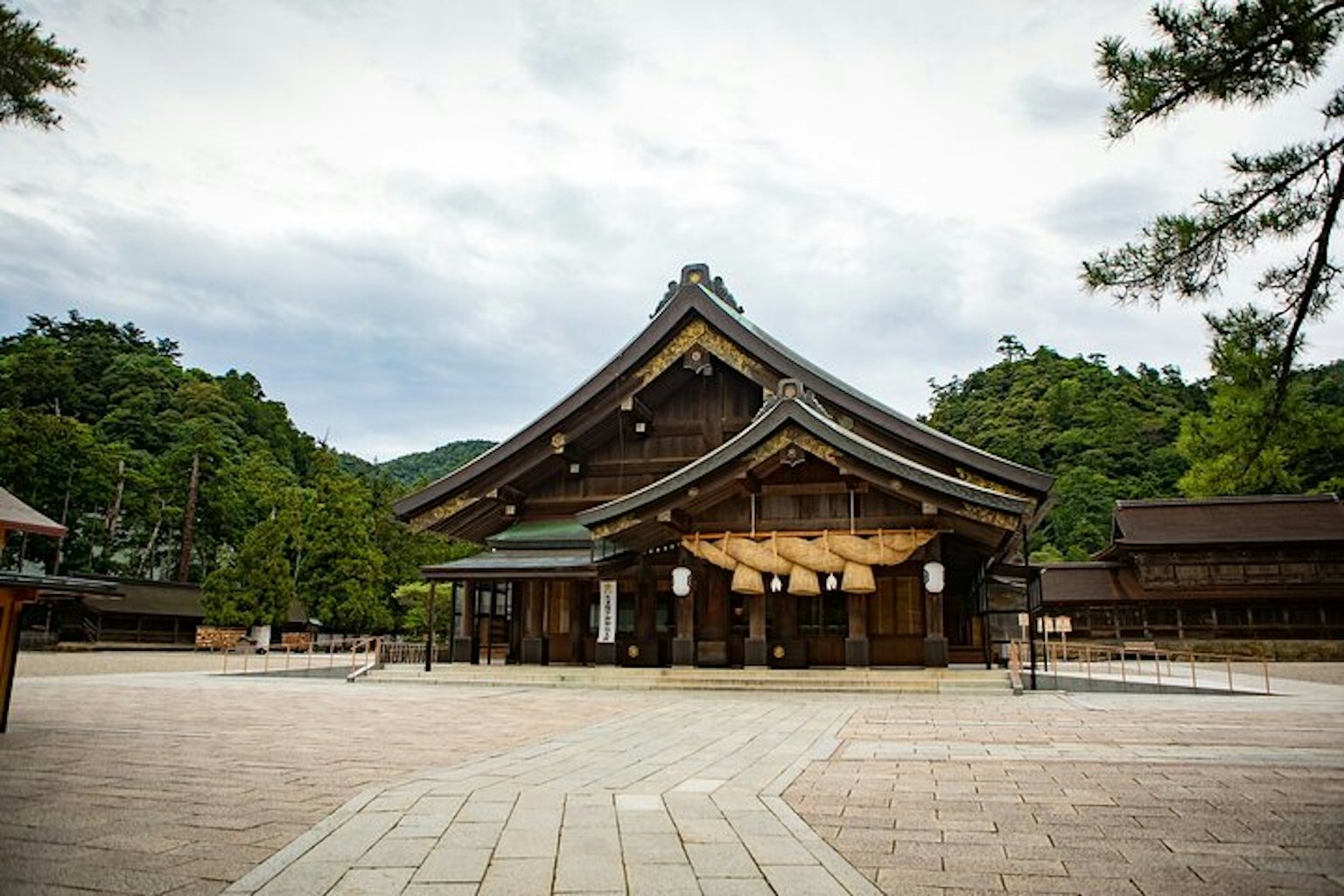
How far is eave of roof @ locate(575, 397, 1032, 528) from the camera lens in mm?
14734

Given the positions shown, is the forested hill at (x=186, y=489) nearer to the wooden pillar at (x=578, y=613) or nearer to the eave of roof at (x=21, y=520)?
the wooden pillar at (x=578, y=613)

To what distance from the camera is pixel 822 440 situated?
51.8 feet

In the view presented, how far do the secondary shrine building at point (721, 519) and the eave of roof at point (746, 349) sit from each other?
43mm

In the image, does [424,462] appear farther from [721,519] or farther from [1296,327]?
[1296,327]

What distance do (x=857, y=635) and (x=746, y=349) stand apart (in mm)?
6836

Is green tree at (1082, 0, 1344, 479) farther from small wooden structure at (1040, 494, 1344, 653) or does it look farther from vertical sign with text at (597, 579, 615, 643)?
small wooden structure at (1040, 494, 1344, 653)

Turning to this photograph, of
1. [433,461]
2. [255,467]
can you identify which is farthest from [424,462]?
[255,467]

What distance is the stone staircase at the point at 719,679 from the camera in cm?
1429

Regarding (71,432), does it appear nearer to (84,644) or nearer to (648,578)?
(84,644)

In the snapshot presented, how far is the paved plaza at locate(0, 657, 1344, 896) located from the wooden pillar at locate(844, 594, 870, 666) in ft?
19.8

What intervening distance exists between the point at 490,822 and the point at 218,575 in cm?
4044

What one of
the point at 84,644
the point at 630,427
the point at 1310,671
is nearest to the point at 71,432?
the point at 84,644

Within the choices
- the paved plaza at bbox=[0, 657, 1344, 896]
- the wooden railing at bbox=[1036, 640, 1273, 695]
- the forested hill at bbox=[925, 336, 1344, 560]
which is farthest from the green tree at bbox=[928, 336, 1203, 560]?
the paved plaza at bbox=[0, 657, 1344, 896]

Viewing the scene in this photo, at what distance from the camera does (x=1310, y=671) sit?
25.3 meters
